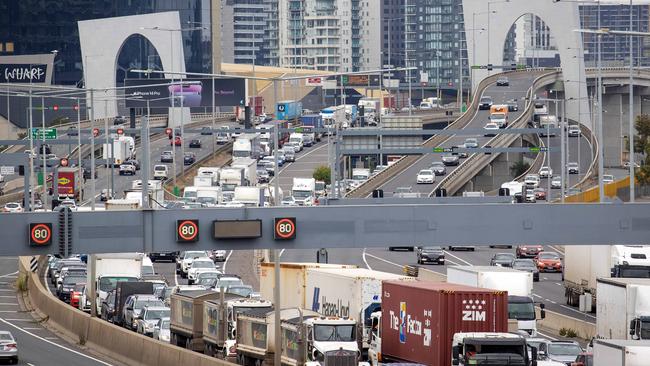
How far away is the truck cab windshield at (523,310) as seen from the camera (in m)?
48.1

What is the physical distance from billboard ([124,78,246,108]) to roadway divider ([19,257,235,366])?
10289 centimetres

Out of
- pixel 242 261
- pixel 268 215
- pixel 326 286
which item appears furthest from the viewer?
pixel 242 261

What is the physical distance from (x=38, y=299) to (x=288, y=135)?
112 metres

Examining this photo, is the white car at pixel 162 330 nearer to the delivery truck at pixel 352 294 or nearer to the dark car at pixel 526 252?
the delivery truck at pixel 352 294

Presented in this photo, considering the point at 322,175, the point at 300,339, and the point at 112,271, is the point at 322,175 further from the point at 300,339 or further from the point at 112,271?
the point at 300,339

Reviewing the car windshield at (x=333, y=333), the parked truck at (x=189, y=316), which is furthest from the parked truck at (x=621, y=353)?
the parked truck at (x=189, y=316)

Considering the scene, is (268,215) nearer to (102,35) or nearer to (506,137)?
(506,137)

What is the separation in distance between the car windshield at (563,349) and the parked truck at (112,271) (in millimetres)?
22603

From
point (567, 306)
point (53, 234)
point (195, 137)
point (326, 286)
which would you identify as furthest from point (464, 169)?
point (53, 234)

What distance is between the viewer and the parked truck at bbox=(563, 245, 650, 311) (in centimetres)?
6266

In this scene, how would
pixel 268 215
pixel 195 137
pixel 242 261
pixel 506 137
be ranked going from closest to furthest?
pixel 268 215, pixel 242 261, pixel 506 137, pixel 195 137

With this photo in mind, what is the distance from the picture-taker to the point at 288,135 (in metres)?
179

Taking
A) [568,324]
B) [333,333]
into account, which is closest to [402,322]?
[333,333]

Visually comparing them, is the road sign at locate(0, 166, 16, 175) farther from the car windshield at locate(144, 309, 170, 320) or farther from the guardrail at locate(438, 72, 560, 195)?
the car windshield at locate(144, 309, 170, 320)
